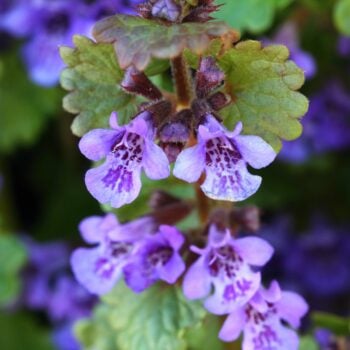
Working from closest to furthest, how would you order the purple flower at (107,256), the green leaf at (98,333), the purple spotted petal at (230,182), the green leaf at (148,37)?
the green leaf at (148,37)
the purple spotted petal at (230,182)
the purple flower at (107,256)
the green leaf at (98,333)

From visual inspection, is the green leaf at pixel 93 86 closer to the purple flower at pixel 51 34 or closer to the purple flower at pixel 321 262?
the purple flower at pixel 51 34

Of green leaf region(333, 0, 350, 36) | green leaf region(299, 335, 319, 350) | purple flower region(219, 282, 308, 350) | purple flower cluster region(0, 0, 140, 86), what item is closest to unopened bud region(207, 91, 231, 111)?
purple flower region(219, 282, 308, 350)

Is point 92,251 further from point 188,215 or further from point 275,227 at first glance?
point 275,227

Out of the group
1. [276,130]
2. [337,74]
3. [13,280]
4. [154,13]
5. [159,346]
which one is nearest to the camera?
[154,13]

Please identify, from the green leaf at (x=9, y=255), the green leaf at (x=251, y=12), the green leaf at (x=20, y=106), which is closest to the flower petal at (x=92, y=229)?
the green leaf at (x=251, y=12)

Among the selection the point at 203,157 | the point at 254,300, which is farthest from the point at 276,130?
the point at 254,300

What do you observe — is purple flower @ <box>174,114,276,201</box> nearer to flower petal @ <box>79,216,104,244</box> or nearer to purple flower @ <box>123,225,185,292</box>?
purple flower @ <box>123,225,185,292</box>
